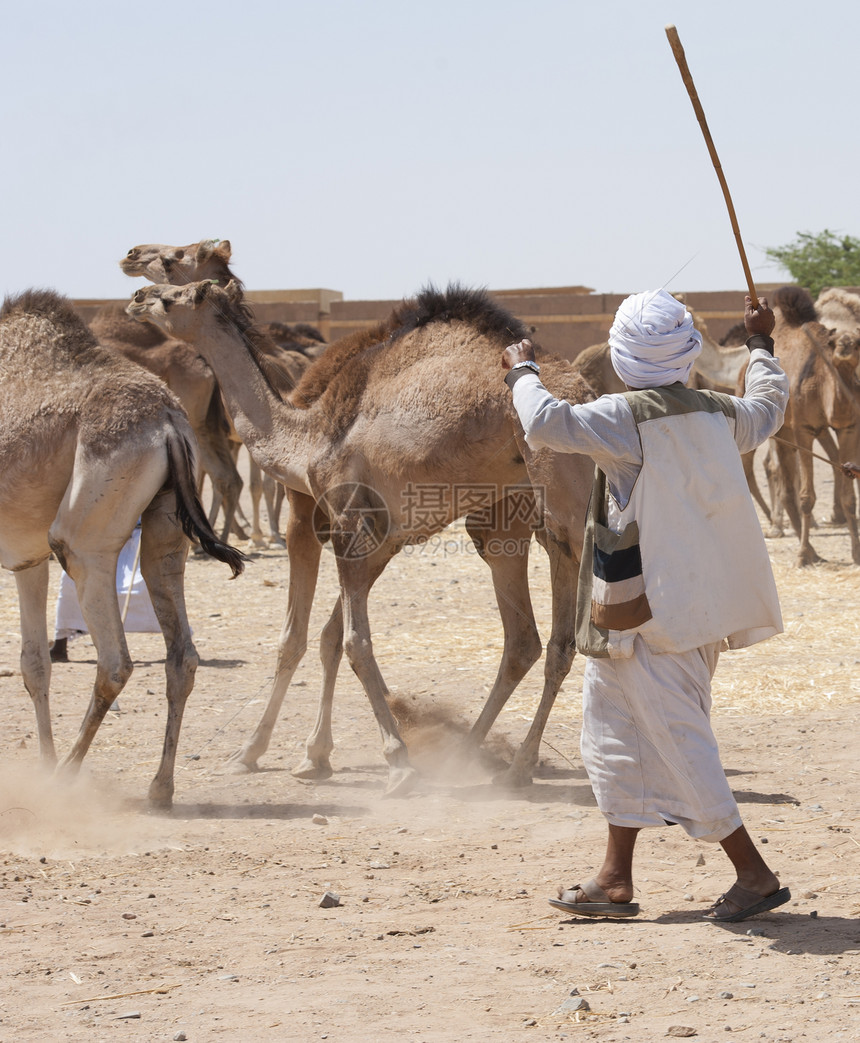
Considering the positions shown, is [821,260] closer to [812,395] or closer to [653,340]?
[812,395]

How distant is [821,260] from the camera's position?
27.0 metres

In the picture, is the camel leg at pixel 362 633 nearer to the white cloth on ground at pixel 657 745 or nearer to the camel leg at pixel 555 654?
the camel leg at pixel 555 654

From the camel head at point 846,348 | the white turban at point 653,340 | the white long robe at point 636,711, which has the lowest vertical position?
the white long robe at point 636,711

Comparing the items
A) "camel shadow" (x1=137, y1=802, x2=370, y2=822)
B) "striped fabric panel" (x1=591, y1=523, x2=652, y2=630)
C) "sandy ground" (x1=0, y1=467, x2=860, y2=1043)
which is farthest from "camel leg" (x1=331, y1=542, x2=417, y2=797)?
"striped fabric panel" (x1=591, y1=523, x2=652, y2=630)

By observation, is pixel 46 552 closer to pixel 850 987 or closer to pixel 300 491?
pixel 300 491

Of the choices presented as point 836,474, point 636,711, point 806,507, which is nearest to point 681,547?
point 636,711

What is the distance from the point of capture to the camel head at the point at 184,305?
643 cm

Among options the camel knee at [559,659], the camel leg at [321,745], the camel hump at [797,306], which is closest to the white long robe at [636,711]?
the camel knee at [559,659]

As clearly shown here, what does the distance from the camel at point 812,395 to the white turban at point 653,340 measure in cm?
810

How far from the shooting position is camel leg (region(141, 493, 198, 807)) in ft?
17.9

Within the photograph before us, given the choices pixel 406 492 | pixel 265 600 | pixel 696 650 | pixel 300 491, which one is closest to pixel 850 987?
pixel 696 650

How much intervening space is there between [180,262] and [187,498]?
6.23ft

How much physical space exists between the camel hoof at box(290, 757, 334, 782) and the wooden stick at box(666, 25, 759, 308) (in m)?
3.18

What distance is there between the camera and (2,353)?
19.1 feet
